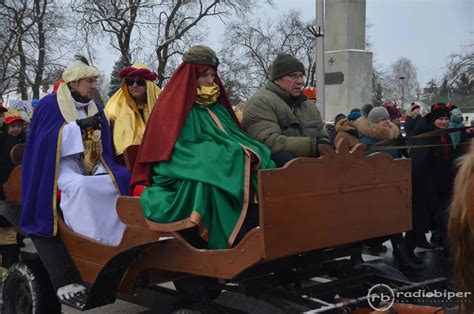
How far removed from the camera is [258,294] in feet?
11.4

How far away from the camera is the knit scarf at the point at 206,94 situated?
3701 mm

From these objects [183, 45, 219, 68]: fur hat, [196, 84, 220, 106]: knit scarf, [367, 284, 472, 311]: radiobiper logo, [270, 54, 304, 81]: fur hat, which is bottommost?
[367, 284, 472, 311]: radiobiper logo

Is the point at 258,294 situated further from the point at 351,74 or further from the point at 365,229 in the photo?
the point at 351,74

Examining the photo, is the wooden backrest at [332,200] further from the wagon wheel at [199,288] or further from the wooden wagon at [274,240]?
the wagon wheel at [199,288]

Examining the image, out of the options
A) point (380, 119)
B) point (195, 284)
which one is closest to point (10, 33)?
point (380, 119)

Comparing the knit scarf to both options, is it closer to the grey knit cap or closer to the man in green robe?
the man in green robe

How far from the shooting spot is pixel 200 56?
12.0 ft

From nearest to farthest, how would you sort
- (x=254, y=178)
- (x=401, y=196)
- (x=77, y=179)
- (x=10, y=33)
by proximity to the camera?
(x=254, y=178) → (x=401, y=196) → (x=77, y=179) → (x=10, y=33)

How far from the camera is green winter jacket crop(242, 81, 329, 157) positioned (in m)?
3.61

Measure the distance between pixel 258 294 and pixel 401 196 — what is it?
3.75ft

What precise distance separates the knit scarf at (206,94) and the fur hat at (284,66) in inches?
18.0

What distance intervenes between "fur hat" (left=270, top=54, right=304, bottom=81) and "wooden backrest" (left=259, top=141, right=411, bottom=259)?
786 mm

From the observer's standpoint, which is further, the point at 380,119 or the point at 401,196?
the point at 380,119

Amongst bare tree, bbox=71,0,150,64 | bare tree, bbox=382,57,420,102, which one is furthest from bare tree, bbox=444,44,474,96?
bare tree, bbox=382,57,420,102
